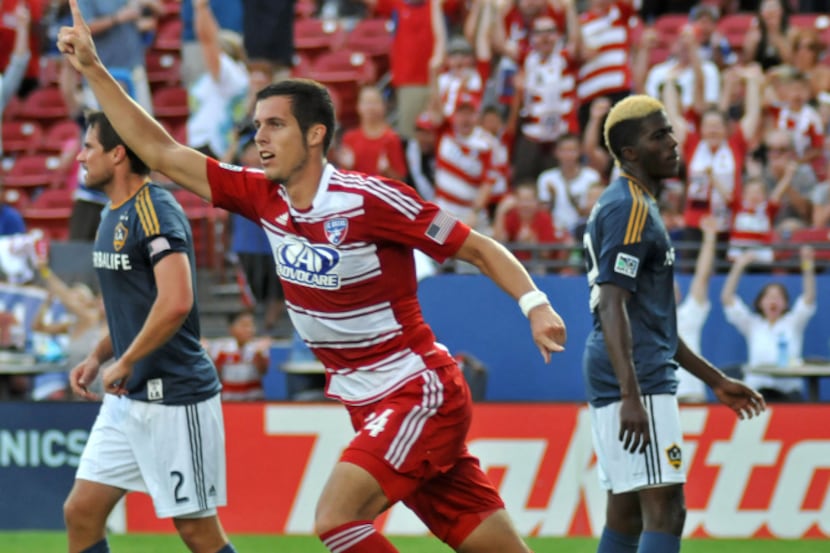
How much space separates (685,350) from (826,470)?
3.42 metres

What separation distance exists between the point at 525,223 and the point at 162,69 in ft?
20.4

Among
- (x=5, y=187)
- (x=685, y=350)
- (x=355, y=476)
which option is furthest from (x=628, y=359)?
(x=5, y=187)

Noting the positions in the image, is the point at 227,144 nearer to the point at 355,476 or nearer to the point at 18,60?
the point at 18,60

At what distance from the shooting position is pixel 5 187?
16.3 metres

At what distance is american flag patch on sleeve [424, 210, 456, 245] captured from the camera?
17.3ft

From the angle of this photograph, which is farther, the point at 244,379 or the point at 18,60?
the point at 18,60

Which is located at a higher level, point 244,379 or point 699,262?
point 699,262

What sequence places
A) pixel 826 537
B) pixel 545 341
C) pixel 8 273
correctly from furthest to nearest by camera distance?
1. pixel 8 273
2. pixel 826 537
3. pixel 545 341

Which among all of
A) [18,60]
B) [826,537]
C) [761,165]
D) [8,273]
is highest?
[18,60]

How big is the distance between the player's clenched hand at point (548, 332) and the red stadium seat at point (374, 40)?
38.8 ft

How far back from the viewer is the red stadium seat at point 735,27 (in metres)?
15.2

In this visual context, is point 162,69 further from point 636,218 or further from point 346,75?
point 636,218

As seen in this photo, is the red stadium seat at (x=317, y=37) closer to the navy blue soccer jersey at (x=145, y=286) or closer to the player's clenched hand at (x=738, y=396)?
the navy blue soccer jersey at (x=145, y=286)

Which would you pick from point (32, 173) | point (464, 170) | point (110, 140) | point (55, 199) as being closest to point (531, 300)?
point (110, 140)
